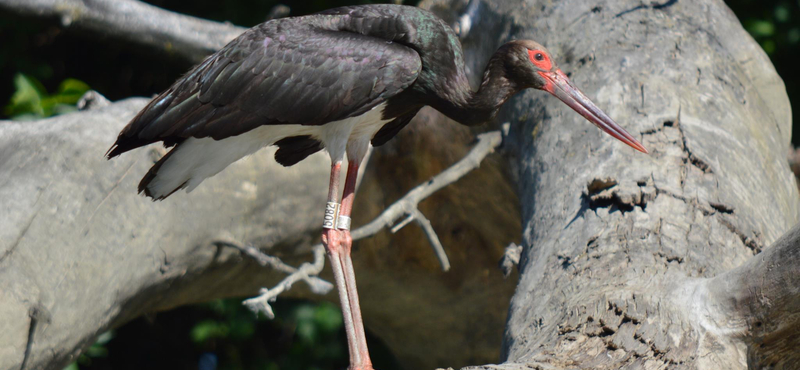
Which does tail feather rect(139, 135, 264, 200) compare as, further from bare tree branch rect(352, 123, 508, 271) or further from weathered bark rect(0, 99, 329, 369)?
bare tree branch rect(352, 123, 508, 271)

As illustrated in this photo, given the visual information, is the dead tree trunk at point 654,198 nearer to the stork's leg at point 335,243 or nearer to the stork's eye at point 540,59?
the stork's eye at point 540,59

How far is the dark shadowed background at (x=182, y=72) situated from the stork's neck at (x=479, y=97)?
196 centimetres

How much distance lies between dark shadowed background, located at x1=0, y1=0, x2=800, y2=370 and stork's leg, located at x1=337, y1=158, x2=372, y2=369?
1602 millimetres

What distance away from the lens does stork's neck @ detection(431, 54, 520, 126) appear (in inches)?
110

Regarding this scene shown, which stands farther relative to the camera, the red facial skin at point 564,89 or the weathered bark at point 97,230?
the weathered bark at point 97,230

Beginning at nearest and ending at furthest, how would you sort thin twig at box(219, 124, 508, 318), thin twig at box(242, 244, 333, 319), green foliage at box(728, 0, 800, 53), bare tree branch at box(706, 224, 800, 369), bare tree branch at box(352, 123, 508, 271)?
bare tree branch at box(706, 224, 800, 369) → thin twig at box(242, 244, 333, 319) → thin twig at box(219, 124, 508, 318) → bare tree branch at box(352, 123, 508, 271) → green foliage at box(728, 0, 800, 53)

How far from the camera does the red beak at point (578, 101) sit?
2.76 m

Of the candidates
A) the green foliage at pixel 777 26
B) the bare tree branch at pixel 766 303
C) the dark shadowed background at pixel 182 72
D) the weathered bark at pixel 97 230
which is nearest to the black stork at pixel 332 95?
the weathered bark at pixel 97 230

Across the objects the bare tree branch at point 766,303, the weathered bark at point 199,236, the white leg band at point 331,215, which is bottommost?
the weathered bark at point 199,236

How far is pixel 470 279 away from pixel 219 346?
1.84 m

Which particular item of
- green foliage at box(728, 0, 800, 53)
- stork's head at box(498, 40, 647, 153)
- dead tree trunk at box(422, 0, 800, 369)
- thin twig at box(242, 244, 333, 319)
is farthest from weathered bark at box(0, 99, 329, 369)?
green foliage at box(728, 0, 800, 53)

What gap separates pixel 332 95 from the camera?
257cm

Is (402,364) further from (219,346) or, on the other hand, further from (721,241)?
(721,241)

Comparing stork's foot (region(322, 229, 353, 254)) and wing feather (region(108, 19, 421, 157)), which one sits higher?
wing feather (region(108, 19, 421, 157))
